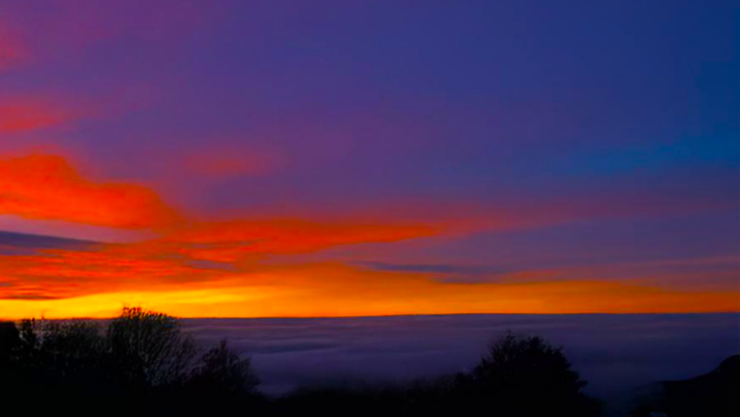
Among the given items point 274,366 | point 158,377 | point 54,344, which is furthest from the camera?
point 274,366

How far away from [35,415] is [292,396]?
23.1 m

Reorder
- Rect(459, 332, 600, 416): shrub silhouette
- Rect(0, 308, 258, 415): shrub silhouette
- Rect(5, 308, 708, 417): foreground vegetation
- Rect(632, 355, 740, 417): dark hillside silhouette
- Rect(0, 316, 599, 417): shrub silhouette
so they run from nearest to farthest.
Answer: Rect(0, 308, 258, 415): shrub silhouette
Rect(5, 308, 708, 417): foreground vegetation
Rect(0, 316, 599, 417): shrub silhouette
Rect(459, 332, 600, 416): shrub silhouette
Rect(632, 355, 740, 417): dark hillside silhouette

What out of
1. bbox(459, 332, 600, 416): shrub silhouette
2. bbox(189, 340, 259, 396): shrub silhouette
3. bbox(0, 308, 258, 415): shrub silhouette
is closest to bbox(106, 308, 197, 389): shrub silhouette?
bbox(0, 308, 258, 415): shrub silhouette

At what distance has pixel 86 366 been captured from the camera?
161 feet

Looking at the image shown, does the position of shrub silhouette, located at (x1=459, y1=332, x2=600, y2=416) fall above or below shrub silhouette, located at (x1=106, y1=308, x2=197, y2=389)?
below

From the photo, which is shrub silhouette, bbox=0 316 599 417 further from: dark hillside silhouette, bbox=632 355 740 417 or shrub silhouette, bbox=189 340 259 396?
dark hillside silhouette, bbox=632 355 740 417

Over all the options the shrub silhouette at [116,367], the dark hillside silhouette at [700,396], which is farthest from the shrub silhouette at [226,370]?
the dark hillside silhouette at [700,396]

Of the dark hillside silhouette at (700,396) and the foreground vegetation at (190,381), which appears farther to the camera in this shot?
the dark hillside silhouette at (700,396)

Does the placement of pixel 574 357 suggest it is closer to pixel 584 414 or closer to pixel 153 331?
pixel 584 414

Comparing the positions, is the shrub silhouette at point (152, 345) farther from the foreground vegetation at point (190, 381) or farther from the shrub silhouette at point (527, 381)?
the shrub silhouette at point (527, 381)

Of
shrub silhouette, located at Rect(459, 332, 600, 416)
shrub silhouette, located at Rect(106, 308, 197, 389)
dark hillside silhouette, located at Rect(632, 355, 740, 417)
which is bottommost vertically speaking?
dark hillside silhouette, located at Rect(632, 355, 740, 417)

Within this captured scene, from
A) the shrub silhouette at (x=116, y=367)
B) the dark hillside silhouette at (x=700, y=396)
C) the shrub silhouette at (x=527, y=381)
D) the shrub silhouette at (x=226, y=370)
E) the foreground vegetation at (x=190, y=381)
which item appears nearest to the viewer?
the shrub silhouette at (x=116, y=367)

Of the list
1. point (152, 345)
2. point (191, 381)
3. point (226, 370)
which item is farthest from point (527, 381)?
point (152, 345)

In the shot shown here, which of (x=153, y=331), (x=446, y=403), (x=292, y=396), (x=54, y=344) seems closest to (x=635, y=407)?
(x=446, y=403)
